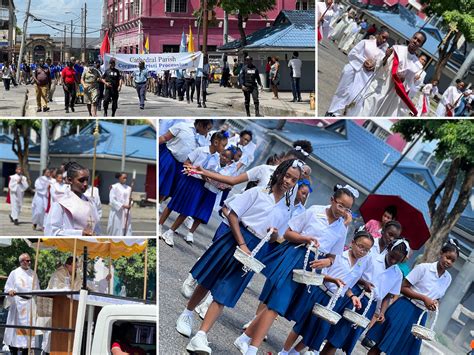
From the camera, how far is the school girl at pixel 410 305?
892 cm

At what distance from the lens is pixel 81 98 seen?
21.5 metres

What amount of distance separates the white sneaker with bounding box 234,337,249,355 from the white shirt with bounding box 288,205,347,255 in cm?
92

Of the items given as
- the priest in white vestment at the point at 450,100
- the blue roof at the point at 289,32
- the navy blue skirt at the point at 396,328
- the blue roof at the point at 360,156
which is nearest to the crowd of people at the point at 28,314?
the navy blue skirt at the point at 396,328

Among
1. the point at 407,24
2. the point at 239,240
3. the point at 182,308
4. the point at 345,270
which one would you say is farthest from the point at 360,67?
the point at 407,24

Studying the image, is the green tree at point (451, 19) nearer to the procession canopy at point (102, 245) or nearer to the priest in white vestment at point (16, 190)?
the priest in white vestment at point (16, 190)

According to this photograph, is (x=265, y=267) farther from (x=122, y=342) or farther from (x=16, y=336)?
(x=16, y=336)

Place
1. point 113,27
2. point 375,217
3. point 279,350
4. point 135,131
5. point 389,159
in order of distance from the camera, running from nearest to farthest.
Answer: point 279,350 → point 375,217 → point 135,131 → point 389,159 → point 113,27

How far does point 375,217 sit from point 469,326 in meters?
5.66

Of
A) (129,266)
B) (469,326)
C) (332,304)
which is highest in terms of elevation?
(332,304)

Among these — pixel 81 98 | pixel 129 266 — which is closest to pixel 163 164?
pixel 129 266

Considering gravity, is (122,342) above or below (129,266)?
above

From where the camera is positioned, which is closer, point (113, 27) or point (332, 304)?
point (332, 304)

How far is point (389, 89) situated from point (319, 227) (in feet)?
→ 19.1

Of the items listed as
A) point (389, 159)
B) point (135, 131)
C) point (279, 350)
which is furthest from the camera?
point (389, 159)
